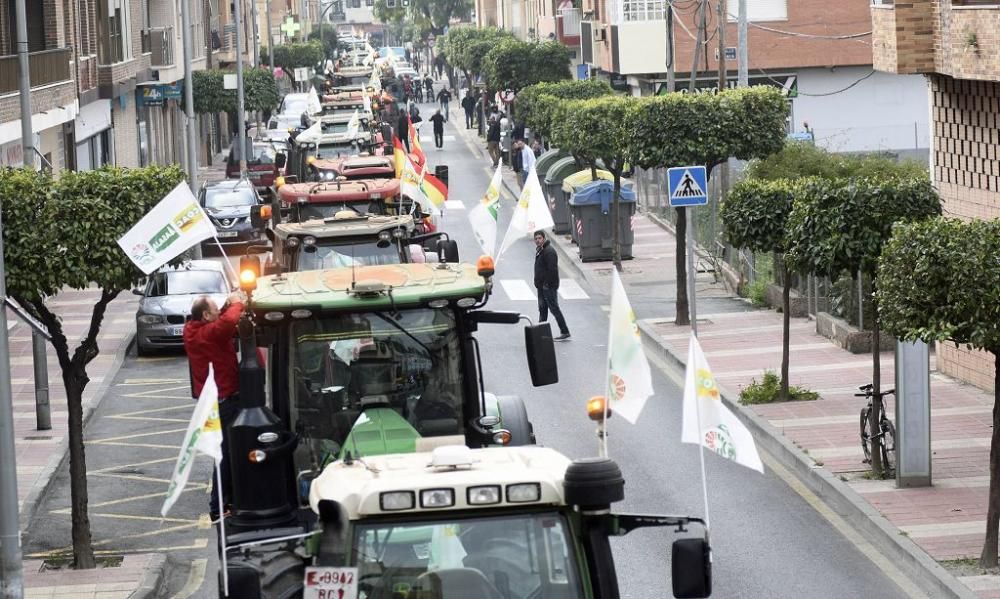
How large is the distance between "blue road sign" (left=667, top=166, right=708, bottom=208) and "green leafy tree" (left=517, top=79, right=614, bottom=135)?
18128 millimetres

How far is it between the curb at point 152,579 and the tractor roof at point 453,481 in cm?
641

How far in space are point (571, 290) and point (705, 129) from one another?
20.8 ft

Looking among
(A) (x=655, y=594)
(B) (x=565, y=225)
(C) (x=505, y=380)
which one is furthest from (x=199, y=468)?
(B) (x=565, y=225)

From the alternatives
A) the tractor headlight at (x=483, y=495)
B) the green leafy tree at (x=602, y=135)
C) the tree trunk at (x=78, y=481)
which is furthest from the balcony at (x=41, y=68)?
the tractor headlight at (x=483, y=495)

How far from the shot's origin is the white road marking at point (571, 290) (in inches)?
1217

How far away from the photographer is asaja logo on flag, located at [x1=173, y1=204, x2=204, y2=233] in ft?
43.3

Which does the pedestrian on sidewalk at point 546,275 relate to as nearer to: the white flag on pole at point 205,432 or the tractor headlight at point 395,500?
the white flag on pole at point 205,432

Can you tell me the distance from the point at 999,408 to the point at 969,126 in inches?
350

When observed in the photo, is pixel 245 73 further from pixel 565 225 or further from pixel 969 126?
pixel 969 126

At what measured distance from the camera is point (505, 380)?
22812mm

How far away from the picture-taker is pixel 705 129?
1035 inches

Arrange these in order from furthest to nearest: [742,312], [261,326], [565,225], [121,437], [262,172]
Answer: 1. [262,172]
2. [565,225]
3. [742,312]
4. [121,437]
5. [261,326]

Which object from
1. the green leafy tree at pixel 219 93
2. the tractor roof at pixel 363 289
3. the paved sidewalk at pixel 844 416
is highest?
the green leafy tree at pixel 219 93

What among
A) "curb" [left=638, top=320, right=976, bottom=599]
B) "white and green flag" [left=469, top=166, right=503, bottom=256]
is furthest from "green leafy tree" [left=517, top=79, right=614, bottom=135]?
"curb" [left=638, top=320, right=976, bottom=599]
